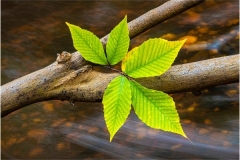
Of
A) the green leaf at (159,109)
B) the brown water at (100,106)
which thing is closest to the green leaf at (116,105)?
the green leaf at (159,109)

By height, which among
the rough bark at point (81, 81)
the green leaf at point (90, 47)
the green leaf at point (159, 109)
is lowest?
the green leaf at point (159, 109)

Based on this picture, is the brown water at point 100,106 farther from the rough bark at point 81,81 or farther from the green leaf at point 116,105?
the green leaf at point 116,105

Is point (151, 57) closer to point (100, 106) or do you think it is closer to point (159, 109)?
point (159, 109)

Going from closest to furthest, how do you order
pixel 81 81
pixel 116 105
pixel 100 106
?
pixel 116 105
pixel 81 81
pixel 100 106

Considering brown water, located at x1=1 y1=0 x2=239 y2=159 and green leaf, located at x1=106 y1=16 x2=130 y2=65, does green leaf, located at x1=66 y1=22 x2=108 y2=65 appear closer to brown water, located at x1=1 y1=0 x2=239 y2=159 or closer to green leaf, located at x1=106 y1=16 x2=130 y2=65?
green leaf, located at x1=106 y1=16 x2=130 y2=65

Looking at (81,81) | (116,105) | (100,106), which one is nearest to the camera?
(116,105)

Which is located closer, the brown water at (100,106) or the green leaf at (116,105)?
the green leaf at (116,105)

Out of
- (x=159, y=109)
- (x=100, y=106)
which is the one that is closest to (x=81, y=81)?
(x=159, y=109)
